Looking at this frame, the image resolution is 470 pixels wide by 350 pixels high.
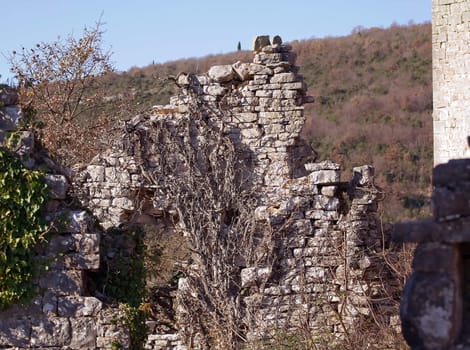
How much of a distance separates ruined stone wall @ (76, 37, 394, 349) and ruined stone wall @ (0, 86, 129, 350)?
2.11 metres

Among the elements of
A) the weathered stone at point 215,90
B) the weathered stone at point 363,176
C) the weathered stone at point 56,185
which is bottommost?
the weathered stone at point 363,176

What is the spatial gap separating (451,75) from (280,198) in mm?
8321

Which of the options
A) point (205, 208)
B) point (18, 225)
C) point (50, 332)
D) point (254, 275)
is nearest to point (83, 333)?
point (50, 332)

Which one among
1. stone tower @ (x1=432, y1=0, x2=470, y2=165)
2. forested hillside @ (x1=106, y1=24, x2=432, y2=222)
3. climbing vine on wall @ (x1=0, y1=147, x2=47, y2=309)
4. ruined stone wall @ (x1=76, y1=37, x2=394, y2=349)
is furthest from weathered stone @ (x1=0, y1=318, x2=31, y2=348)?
forested hillside @ (x1=106, y1=24, x2=432, y2=222)

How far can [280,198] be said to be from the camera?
10250 mm

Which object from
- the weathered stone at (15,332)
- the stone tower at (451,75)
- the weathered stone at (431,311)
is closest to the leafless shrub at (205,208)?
the weathered stone at (15,332)

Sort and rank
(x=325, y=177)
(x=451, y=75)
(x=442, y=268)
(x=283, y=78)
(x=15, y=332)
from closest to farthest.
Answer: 1. (x=442, y=268)
2. (x=15, y=332)
3. (x=325, y=177)
4. (x=283, y=78)
5. (x=451, y=75)

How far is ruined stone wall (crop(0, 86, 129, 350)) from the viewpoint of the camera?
7.62 meters

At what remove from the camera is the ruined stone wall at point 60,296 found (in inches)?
300

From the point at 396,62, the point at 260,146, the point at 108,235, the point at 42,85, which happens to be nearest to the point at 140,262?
the point at 108,235

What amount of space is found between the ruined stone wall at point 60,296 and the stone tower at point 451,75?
425 inches

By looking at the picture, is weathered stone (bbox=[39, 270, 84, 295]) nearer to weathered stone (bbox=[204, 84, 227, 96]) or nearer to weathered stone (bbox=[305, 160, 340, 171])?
weathered stone (bbox=[305, 160, 340, 171])

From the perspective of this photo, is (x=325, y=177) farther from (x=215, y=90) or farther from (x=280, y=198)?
(x=215, y=90)

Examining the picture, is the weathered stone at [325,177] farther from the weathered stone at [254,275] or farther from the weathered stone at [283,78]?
the weathered stone at [283,78]
